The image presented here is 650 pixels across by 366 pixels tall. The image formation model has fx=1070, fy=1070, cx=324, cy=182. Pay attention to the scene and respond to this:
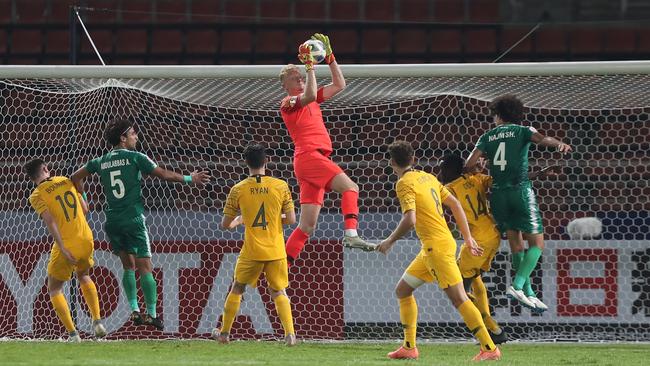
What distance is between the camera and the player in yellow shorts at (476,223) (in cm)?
805

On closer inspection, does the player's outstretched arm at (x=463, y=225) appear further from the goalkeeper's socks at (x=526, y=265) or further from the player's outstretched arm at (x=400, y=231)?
the goalkeeper's socks at (x=526, y=265)

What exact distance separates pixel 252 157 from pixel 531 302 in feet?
7.56

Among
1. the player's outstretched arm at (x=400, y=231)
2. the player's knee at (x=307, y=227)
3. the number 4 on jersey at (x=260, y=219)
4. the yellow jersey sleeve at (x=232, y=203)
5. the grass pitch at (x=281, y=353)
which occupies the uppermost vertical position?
the yellow jersey sleeve at (x=232, y=203)

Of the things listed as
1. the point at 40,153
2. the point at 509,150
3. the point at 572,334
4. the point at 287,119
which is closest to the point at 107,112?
the point at 40,153

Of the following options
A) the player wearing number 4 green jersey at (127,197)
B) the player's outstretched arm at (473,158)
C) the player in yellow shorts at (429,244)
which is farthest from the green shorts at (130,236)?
the player's outstretched arm at (473,158)

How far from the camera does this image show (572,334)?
30.3 feet

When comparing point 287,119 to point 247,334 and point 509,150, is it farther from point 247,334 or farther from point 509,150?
point 247,334

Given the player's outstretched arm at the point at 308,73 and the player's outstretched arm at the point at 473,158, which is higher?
the player's outstretched arm at the point at 308,73

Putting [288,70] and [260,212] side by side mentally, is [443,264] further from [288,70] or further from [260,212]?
[288,70]

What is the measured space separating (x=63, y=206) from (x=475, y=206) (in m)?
3.19

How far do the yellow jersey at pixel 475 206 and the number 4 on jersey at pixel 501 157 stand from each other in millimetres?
338

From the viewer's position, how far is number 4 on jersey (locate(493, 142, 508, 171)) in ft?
25.5

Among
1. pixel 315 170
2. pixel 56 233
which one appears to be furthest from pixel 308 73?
pixel 56 233

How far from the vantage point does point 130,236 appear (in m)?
8.27
